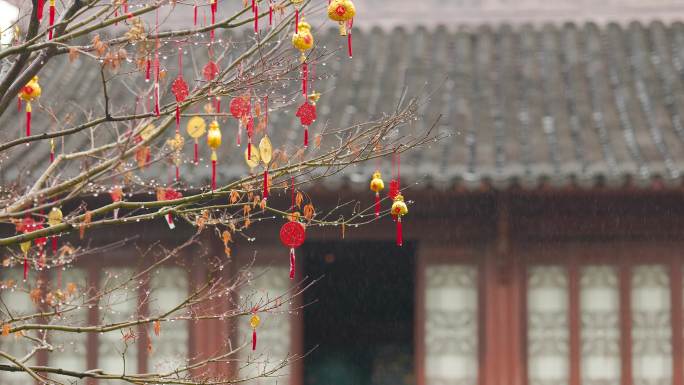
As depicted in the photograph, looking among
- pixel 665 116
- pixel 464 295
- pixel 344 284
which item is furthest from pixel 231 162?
pixel 344 284

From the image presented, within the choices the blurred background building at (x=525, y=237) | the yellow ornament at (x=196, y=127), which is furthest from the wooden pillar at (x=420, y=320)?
the yellow ornament at (x=196, y=127)

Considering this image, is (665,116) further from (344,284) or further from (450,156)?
(344,284)

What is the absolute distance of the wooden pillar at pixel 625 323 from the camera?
8570mm

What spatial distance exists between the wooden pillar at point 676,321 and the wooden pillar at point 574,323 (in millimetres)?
683

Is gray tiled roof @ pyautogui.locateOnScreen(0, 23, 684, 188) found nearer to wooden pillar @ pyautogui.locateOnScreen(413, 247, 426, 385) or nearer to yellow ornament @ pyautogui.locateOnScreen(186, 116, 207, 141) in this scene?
wooden pillar @ pyautogui.locateOnScreen(413, 247, 426, 385)

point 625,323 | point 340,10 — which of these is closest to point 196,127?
point 340,10

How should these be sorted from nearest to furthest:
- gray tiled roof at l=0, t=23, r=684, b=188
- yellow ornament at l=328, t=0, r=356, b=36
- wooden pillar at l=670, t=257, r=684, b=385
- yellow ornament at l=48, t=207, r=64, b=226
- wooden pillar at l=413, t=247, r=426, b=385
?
yellow ornament at l=328, t=0, r=356, b=36 → yellow ornament at l=48, t=207, r=64, b=226 → gray tiled roof at l=0, t=23, r=684, b=188 → wooden pillar at l=670, t=257, r=684, b=385 → wooden pillar at l=413, t=247, r=426, b=385

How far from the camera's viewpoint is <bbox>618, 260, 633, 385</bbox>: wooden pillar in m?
8.57

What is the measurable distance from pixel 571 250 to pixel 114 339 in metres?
3.51

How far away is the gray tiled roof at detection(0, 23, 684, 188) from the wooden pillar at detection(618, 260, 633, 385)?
94 centimetres

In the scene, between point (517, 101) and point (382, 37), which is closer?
point (517, 101)

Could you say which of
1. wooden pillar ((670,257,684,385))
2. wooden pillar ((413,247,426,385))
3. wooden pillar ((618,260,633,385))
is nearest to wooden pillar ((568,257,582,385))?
wooden pillar ((618,260,633,385))

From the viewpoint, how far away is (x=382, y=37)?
35.7 feet

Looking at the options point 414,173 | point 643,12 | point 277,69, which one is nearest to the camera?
point 277,69
